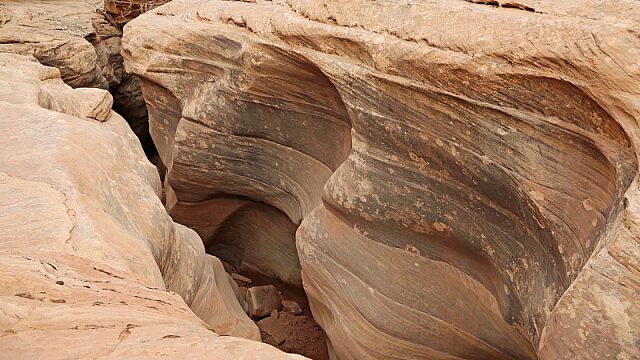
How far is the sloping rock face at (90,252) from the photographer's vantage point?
2.83m

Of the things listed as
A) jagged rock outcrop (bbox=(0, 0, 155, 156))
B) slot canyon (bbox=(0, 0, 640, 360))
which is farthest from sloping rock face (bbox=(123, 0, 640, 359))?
jagged rock outcrop (bbox=(0, 0, 155, 156))

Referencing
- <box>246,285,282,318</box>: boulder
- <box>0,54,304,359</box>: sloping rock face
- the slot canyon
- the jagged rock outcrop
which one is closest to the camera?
<box>0,54,304,359</box>: sloping rock face

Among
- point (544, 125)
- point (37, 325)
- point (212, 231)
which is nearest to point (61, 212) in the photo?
point (37, 325)

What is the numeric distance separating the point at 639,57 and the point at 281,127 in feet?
13.6

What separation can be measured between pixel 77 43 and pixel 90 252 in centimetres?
708

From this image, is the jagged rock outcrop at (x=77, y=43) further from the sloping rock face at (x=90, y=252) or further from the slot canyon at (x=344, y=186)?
the sloping rock face at (x=90, y=252)

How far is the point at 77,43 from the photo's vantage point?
999 centimetres

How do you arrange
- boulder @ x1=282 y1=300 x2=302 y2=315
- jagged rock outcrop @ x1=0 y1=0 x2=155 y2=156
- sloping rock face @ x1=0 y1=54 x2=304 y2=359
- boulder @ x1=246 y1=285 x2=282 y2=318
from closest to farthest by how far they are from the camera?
sloping rock face @ x1=0 y1=54 x2=304 y2=359
boulder @ x1=246 y1=285 x2=282 y2=318
boulder @ x1=282 y1=300 x2=302 y2=315
jagged rock outcrop @ x1=0 y1=0 x2=155 y2=156

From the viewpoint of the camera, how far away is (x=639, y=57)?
11.5 ft

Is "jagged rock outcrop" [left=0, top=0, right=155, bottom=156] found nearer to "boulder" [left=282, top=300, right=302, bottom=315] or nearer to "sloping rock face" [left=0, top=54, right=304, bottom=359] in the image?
"sloping rock face" [left=0, top=54, right=304, bottom=359]

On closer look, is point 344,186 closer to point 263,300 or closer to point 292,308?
point 263,300

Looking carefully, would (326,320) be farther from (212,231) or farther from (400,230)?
(212,231)

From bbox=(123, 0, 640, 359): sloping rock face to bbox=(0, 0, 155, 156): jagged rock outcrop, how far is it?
2.27 m

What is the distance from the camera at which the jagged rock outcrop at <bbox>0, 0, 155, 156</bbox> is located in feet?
31.6
